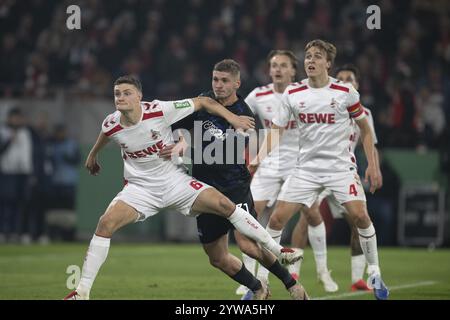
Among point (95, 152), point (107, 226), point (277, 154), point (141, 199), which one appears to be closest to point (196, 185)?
point (141, 199)

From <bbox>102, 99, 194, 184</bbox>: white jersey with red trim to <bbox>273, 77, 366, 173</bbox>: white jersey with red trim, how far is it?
5.04ft

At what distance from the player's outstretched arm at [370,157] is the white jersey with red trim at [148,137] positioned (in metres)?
2.02

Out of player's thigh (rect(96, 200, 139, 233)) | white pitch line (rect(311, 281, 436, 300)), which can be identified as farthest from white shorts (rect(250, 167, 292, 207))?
player's thigh (rect(96, 200, 139, 233))

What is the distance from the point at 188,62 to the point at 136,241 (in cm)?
426

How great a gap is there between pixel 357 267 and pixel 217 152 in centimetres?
318

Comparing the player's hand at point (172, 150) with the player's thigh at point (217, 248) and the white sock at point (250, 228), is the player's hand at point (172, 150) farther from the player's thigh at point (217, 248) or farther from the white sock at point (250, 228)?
the player's thigh at point (217, 248)

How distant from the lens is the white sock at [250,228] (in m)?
9.22

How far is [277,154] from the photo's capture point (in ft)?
39.5

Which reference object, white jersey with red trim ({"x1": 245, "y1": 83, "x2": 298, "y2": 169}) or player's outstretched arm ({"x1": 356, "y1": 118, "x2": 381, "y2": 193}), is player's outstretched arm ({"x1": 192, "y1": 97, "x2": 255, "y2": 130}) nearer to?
player's outstretched arm ({"x1": 356, "y1": 118, "x2": 381, "y2": 193})

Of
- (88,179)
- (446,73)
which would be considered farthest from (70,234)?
(446,73)

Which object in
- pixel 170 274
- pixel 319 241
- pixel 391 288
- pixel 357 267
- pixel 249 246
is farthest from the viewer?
pixel 170 274

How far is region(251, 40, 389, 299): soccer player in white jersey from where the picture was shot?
10477 millimetres

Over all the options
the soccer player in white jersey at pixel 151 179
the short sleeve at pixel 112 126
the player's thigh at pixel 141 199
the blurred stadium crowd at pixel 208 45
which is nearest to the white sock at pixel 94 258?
the soccer player in white jersey at pixel 151 179

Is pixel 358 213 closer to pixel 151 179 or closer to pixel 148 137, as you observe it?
pixel 151 179
